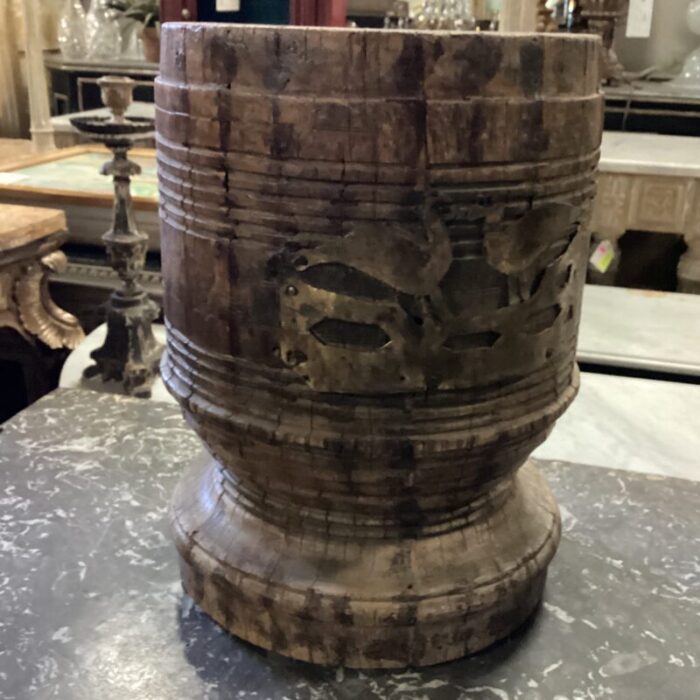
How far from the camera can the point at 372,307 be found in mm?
522

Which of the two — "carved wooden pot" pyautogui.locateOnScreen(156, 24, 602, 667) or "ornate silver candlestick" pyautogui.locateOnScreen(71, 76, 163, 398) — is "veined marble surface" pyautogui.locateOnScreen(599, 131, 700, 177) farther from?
"carved wooden pot" pyautogui.locateOnScreen(156, 24, 602, 667)

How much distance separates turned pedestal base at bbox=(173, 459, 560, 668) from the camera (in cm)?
61

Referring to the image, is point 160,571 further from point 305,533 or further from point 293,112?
point 293,112

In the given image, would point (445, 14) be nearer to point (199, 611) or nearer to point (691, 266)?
point (691, 266)

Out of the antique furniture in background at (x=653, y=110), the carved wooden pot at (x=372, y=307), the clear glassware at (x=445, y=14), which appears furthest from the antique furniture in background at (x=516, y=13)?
the carved wooden pot at (x=372, y=307)

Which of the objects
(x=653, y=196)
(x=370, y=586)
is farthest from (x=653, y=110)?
(x=370, y=586)

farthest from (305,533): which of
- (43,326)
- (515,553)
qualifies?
(43,326)

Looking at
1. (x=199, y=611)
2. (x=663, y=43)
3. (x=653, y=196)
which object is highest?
(x=663, y=43)

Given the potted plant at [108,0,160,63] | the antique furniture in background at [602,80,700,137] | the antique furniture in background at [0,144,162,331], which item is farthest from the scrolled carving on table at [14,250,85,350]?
the antique furniture in background at [602,80,700,137]

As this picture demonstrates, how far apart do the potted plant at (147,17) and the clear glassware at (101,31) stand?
0.13ft

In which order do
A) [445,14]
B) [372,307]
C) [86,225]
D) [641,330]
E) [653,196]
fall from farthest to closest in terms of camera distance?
1. [445,14]
2. [86,225]
3. [653,196]
4. [641,330]
5. [372,307]

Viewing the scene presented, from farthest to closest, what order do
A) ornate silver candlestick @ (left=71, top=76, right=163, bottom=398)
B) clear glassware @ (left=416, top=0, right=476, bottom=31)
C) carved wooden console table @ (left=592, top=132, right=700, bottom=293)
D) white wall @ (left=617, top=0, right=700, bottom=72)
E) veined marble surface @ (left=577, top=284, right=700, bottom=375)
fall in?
white wall @ (left=617, top=0, right=700, bottom=72)
clear glassware @ (left=416, top=0, right=476, bottom=31)
carved wooden console table @ (left=592, top=132, right=700, bottom=293)
veined marble surface @ (left=577, top=284, right=700, bottom=375)
ornate silver candlestick @ (left=71, top=76, right=163, bottom=398)

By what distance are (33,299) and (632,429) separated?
1.19 meters

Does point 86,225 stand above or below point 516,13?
below
